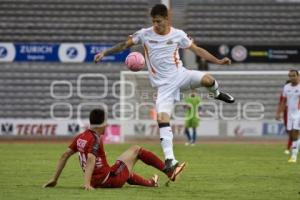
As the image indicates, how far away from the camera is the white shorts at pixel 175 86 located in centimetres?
1212

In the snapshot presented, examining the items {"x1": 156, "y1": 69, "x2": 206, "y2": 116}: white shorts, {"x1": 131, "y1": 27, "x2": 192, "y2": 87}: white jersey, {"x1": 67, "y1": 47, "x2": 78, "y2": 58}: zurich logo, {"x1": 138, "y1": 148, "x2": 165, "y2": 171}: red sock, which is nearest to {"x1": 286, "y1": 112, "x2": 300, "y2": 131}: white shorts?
{"x1": 156, "y1": 69, "x2": 206, "y2": 116}: white shorts

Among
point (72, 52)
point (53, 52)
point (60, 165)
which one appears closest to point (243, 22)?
point (72, 52)

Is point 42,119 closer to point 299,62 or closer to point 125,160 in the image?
point 299,62

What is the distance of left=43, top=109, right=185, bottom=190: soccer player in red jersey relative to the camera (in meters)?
10.6

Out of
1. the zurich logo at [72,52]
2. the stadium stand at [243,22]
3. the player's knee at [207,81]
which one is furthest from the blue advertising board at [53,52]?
the player's knee at [207,81]

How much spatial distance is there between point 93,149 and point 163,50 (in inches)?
92.9

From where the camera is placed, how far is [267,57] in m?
31.6

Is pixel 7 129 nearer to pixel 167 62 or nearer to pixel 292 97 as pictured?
pixel 292 97

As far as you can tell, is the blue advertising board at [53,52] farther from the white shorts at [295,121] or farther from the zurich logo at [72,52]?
the white shorts at [295,121]

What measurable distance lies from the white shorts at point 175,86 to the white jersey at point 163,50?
0.25 ft

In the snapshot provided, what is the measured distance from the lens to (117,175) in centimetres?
1100

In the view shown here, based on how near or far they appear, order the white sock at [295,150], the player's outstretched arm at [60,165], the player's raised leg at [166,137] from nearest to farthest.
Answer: the player's outstretched arm at [60,165] → the player's raised leg at [166,137] → the white sock at [295,150]

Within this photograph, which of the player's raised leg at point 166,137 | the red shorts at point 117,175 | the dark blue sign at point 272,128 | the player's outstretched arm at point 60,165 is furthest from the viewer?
the dark blue sign at point 272,128

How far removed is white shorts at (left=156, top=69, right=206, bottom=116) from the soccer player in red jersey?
40.7 inches
